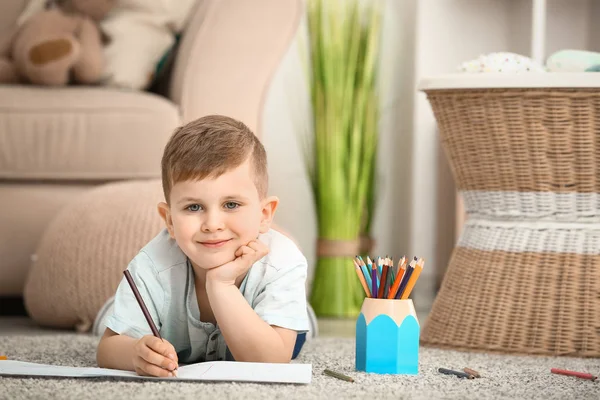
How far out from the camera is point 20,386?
1080 mm

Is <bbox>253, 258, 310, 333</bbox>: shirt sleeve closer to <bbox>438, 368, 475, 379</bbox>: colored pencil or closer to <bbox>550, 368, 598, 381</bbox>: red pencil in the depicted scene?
<bbox>438, 368, 475, 379</bbox>: colored pencil

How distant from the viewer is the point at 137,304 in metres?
1.25

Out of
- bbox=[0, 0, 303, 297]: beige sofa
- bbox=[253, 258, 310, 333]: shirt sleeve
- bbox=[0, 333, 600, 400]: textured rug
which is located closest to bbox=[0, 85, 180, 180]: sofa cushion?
bbox=[0, 0, 303, 297]: beige sofa

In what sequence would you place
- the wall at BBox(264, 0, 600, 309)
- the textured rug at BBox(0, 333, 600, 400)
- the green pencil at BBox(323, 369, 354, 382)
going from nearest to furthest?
the textured rug at BBox(0, 333, 600, 400) < the green pencil at BBox(323, 369, 354, 382) < the wall at BBox(264, 0, 600, 309)

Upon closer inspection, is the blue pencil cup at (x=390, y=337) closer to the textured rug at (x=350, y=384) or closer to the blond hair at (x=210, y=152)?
the textured rug at (x=350, y=384)

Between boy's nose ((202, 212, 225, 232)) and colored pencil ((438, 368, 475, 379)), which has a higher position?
boy's nose ((202, 212, 225, 232))

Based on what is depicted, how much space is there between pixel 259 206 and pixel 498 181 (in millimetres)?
550

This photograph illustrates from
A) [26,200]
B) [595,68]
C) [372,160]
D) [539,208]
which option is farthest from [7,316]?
[595,68]

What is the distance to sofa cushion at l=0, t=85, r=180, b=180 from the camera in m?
2.03

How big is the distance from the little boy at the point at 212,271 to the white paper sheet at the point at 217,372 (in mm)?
26

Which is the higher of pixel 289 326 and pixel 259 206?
pixel 259 206

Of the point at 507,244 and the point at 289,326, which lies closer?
the point at 289,326

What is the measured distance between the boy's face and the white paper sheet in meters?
0.13

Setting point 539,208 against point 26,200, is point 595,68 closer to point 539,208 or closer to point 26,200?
point 539,208
